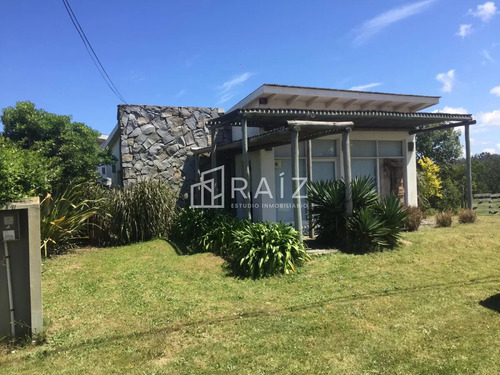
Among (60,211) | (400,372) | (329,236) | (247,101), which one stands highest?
(247,101)

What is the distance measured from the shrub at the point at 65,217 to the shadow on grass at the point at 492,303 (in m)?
7.69

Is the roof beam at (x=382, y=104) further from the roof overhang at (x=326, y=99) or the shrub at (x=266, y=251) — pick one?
the shrub at (x=266, y=251)

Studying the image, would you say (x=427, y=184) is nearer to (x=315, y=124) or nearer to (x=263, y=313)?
(x=315, y=124)

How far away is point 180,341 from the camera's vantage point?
3.45 m

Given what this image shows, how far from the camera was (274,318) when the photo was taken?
13.0 feet

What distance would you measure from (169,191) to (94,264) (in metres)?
3.30

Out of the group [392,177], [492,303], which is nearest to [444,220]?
[392,177]

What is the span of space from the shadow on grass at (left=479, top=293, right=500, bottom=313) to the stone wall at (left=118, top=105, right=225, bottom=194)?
26.9ft

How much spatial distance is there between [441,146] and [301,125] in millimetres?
20352

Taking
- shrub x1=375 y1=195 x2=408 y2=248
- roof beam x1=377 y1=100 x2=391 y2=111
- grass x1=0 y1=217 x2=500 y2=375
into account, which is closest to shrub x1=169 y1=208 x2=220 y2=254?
grass x1=0 y1=217 x2=500 y2=375

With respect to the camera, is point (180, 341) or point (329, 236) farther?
point (329, 236)

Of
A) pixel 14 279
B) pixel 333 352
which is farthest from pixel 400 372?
pixel 14 279

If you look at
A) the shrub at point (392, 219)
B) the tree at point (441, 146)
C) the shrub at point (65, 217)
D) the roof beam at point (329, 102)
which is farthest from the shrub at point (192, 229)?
the tree at point (441, 146)

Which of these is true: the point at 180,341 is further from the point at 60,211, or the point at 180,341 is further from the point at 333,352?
the point at 60,211
